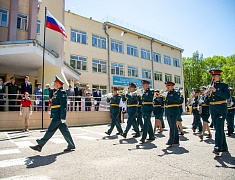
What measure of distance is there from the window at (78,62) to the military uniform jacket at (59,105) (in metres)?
17.7

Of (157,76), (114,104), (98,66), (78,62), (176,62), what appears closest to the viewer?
(114,104)

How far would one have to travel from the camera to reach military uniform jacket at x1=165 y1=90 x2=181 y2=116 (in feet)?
21.5

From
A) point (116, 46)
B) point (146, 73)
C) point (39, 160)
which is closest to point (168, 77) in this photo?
point (146, 73)

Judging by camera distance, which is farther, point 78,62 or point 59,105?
point 78,62

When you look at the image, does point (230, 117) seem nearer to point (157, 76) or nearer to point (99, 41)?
point (99, 41)

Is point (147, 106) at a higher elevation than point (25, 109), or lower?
higher

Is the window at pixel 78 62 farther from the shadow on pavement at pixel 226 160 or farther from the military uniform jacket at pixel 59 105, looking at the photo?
the shadow on pavement at pixel 226 160

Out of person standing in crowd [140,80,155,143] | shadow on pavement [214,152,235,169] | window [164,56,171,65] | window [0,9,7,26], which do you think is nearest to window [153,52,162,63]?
window [164,56,171,65]

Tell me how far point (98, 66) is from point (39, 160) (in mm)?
21444

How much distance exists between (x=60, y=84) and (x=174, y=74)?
112 ft

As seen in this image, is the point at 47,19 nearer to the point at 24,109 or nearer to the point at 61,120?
the point at 24,109

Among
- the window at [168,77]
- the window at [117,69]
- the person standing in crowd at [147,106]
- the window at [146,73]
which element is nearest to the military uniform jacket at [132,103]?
the person standing in crowd at [147,106]

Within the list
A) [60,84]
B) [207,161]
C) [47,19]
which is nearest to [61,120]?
[60,84]

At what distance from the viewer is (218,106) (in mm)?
5328
